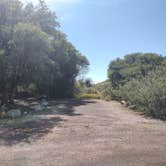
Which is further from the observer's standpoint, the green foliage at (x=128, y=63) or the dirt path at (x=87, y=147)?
the green foliage at (x=128, y=63)

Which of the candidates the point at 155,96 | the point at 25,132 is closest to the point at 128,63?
the point at 155,96

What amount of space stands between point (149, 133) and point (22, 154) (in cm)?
439

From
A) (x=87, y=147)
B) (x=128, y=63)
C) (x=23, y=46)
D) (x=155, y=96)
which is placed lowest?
(x=87, y=147)

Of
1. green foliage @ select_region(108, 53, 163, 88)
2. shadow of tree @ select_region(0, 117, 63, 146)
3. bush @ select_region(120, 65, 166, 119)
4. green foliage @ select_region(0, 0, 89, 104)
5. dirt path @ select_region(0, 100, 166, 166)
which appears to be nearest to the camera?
dirt path @ select_region(0, 100, 166, 166)

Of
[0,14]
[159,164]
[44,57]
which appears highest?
[0,14]

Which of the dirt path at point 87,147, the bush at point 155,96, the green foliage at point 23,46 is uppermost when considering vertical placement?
the green foliage at point 23,46

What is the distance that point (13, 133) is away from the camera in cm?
768

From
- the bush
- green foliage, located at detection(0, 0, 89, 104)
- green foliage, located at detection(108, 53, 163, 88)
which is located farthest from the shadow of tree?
green foliage, located at detection(108, 53, 163, 88)

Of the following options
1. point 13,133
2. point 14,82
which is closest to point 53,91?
point 14,82

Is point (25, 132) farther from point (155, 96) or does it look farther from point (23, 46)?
point (23, 46)

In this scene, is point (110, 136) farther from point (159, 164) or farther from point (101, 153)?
point (159, 164)

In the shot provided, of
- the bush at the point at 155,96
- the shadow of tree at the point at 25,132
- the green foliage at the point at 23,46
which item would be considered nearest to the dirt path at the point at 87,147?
the shadow of tree at the point at 25,132

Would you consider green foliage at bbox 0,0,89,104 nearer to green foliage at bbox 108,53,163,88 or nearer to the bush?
the bush

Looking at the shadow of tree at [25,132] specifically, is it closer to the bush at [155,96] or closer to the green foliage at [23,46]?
the bush at [155,96]
